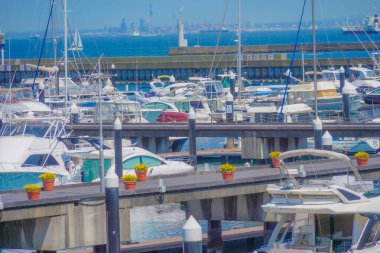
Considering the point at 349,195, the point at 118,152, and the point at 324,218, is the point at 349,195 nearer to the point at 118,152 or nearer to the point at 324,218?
the point at 324,218

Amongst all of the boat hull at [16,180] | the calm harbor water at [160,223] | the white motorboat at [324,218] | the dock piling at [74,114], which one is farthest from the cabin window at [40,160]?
the dock piling at [74,114]

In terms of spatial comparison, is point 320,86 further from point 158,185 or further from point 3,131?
point 158,185

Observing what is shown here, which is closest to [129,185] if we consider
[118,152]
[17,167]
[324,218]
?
[118,152]

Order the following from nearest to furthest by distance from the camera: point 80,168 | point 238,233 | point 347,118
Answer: point 238,233 → point 80,168 → point 347,118

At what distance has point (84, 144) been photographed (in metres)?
46.9

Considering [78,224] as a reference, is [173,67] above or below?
above

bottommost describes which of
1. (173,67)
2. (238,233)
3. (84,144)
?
(238,233)

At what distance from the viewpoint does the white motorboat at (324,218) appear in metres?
26.4

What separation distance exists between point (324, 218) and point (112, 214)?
5117 mm

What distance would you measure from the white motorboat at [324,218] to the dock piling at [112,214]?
3.80 m

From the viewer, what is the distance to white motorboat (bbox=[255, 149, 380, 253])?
26406 mm

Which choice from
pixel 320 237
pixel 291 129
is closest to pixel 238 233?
pixel 320 237

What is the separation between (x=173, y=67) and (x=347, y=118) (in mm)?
64156

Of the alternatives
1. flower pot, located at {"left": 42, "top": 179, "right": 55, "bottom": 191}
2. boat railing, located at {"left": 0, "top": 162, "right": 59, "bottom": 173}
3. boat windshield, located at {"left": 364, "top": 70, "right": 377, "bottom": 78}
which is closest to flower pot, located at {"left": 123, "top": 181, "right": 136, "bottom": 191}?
flower pot, located at {"left": 42, "top": 179, "right": 55, "bottom": 191}
